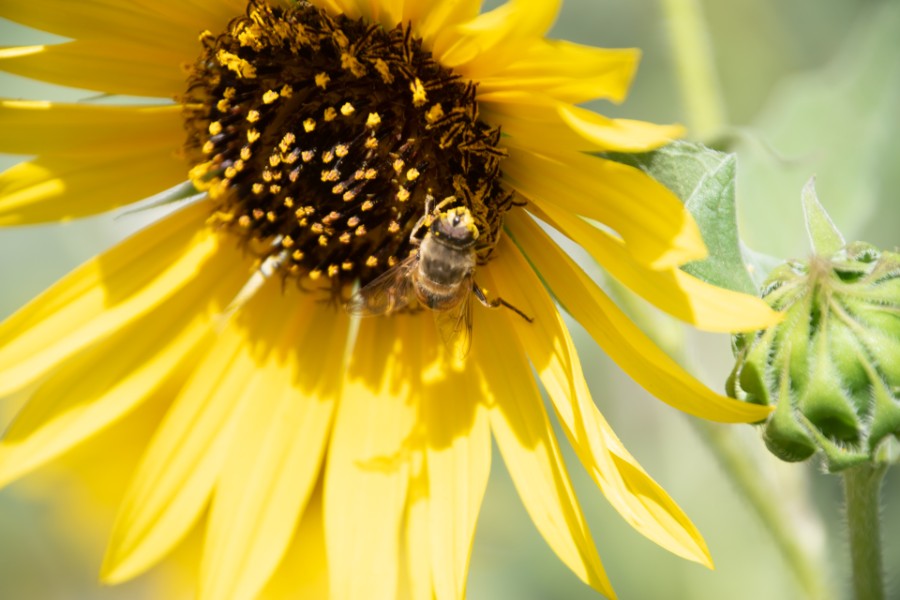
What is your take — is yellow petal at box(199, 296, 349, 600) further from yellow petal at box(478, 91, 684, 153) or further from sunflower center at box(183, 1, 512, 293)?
yellow petal at box(478, 91, 684, 153)

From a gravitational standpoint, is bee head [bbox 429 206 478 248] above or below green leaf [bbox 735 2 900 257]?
below

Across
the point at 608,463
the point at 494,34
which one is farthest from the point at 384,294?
the point at 494,34

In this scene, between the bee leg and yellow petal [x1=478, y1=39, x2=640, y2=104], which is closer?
yellow petal [x1=478, y1=39, x2=640, y2=104]

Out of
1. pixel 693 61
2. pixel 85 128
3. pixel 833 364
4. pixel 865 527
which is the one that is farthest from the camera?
pixel 693 61

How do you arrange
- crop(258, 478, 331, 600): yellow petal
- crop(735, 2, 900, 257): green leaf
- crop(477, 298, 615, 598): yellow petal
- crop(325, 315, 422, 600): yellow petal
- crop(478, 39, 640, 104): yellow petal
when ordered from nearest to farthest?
crop(478, 39, 640, 104): yellow petal < crop(477, 298, 615, 598): yellow petal < crop(325, 315, 422, 600): yellow petal < crop(735, 2, 900, 257): green leaf < crop(258, 478, 331, 600): yellow petal

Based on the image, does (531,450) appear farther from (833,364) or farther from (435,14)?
(435,14)

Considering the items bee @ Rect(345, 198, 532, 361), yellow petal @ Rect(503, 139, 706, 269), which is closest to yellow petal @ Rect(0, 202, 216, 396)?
bee @ Rect(345, 198, 532, 361)

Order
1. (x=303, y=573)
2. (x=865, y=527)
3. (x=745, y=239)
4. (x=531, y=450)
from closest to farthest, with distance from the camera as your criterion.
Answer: (x=865, y=527) → (x=531, y=450) → (x=745, y=239) → (x=303, y=573)
